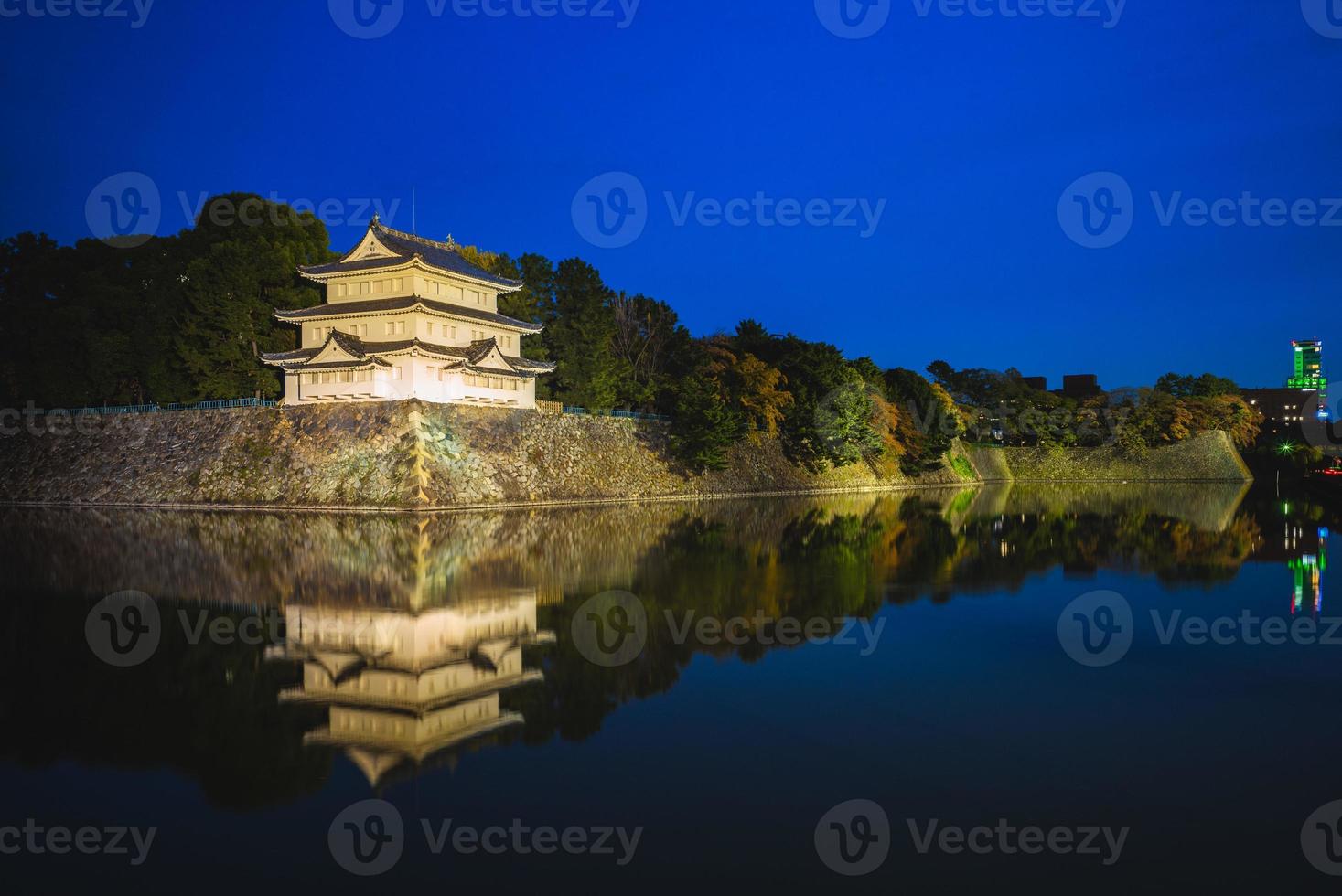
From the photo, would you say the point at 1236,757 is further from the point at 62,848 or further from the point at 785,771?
the point at 62,848

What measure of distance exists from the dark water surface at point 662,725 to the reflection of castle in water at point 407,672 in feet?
0.16

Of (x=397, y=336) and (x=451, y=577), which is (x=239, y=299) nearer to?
(x=397, y=336)

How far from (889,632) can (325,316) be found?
35.0 m

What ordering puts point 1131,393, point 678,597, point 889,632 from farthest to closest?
1. point 1131,393
2. point 678,597
3. point 889,632

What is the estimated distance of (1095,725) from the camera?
325 inches

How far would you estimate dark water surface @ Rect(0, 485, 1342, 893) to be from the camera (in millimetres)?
5664

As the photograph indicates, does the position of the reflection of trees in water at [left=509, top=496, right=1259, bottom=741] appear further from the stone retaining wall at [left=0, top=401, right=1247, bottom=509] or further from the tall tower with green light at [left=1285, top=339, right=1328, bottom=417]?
the tall tower with green light at [left=1285, top=339, right=1328, bottom=417]

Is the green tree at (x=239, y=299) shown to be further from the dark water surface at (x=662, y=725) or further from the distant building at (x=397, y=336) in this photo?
the dark water surface at (x=662, y=725)

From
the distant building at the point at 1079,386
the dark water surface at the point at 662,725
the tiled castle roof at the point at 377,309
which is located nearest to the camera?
the dark water surface at the point at 662,725

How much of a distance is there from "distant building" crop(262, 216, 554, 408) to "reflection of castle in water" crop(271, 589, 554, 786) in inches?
1036

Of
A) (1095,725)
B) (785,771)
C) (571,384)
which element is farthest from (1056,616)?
(571,384)

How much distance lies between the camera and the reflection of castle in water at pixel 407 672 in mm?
7731

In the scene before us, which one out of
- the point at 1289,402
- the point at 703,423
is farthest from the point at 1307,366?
the point at 703,423

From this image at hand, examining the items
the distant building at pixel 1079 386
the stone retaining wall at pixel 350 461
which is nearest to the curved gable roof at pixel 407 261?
the stone retaining wall at pixel 350 461
